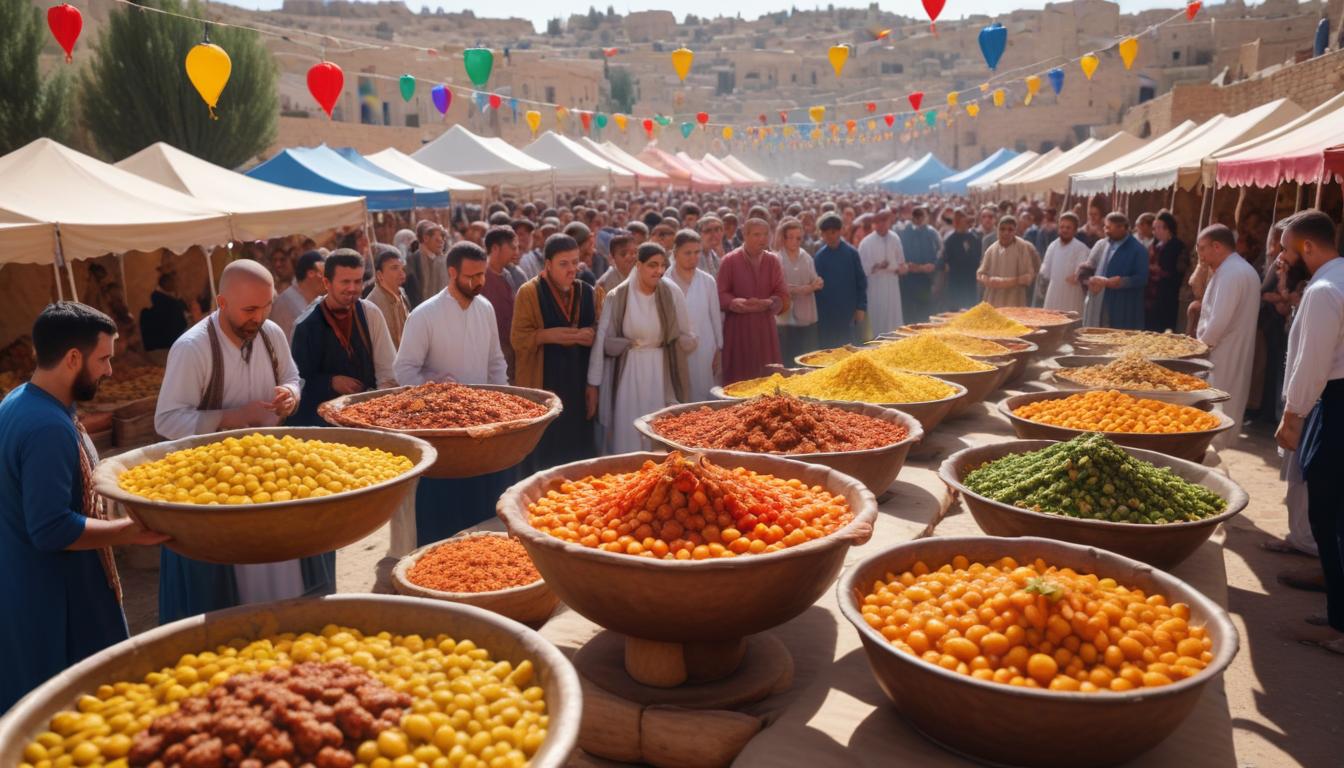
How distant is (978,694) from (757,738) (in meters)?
0.57

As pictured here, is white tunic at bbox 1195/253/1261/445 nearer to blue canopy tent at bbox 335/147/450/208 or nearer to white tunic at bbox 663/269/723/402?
white tunic at bbox 663/269/723/402

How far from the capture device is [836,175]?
275ft

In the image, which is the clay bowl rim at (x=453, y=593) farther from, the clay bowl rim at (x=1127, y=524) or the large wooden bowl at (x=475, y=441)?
the clay bowl rim at (x=1127, y=524)

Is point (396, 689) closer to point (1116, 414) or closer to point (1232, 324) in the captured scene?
point (1116, 414)

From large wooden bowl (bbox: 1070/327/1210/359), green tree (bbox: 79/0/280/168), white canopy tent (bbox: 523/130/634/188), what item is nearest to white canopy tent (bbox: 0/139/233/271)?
large wooden bowl (bbox: 1070/327/1210/359)

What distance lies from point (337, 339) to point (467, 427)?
54.8 inches

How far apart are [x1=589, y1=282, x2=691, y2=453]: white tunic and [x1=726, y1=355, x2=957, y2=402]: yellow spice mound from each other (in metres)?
1.16

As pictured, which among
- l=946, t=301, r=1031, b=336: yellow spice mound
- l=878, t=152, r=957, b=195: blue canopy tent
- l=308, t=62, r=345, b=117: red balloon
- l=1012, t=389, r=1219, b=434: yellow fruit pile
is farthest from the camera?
l=878, t=152, r=957, b=195: blue canopy tent

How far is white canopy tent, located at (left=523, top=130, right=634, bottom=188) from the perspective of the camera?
19016 millimetres

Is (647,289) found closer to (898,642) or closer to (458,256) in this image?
(458,256)

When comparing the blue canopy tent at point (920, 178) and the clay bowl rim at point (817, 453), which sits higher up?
the blue canopy tent at point (920, 178)

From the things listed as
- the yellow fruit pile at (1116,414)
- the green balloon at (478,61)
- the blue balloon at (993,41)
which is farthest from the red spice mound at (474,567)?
the blue balloon at (993,41)

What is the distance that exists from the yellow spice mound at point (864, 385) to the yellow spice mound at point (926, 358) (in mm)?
515

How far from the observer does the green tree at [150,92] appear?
25.1 m
